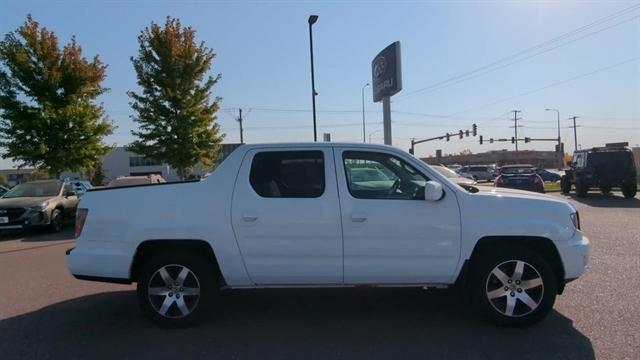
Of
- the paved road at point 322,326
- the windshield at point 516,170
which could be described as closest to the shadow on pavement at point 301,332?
the paved road at point 322,326

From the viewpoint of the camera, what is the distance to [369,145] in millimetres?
5523

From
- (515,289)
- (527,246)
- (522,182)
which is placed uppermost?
(522,182)

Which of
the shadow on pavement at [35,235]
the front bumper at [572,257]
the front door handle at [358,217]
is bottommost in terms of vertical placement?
the shadow on pavement at [35,235]

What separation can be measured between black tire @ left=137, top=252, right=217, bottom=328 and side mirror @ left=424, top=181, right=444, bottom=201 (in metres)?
2.32

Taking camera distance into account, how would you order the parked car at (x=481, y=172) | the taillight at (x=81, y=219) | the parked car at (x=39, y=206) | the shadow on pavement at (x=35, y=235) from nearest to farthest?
the taillight at (x=81, y=219)
the shadow on pavement at (x=35, y=235)
the parked car at (x=39, y=206)
the parked car at (x=481, y=172)

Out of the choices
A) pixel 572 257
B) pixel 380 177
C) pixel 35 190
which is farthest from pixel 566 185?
pixel 380 177

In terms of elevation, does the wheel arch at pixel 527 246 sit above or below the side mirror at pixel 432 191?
below

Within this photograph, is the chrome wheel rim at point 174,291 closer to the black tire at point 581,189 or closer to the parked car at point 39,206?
the parked car at point 39,206

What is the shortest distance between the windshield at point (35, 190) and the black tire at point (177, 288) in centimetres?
1196

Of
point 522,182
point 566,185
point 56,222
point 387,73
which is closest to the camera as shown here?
point 56,222

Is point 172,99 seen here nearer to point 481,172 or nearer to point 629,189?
point 629,189

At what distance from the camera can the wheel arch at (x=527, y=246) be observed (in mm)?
5266

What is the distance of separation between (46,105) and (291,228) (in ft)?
61.6

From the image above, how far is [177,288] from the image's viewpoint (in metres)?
5.43
